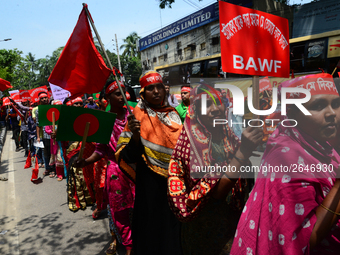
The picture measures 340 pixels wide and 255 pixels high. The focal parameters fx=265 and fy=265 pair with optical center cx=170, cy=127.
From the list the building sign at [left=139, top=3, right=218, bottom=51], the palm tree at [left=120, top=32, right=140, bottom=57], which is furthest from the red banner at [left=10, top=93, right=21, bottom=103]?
the palm tree at [left=120, top=32, right=140, bottom=57]

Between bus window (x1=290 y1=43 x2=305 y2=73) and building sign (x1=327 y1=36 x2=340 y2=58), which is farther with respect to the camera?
bus window (x1=290 y1=43 x2=305 y2=73)

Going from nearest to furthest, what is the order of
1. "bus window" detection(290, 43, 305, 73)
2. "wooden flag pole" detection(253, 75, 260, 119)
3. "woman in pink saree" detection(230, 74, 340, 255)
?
"woman in pink saree" detection(230, 74, 340, 255) < "wooden flag pole" detection(253, 75, 260, 119) < "bus window" detection(290, 43, 305, 73)

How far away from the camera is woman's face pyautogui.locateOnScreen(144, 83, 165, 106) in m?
2.37

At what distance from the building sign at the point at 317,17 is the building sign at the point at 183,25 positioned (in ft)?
27.0

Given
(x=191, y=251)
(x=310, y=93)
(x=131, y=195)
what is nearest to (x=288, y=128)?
(x=310, y=93)

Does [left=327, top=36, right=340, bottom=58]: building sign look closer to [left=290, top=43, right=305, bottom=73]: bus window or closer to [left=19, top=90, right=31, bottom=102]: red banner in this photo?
[left=290, top=43, right=305, bottom=73]: bus window

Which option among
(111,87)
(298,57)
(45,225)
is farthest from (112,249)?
(298,57)

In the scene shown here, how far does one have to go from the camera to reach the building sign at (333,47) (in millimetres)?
8641

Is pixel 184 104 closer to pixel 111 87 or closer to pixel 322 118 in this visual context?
pixel 111 87

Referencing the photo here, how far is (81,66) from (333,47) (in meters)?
9.05

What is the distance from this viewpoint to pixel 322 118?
1.27 meters

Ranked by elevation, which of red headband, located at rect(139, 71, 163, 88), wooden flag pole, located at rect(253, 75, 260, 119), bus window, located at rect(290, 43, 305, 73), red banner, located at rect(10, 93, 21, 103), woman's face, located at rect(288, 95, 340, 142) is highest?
bus window, located at rect(290, 43, 305, 73)

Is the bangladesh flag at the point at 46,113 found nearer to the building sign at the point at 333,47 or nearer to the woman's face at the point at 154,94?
the woman's face at the point at 154,94

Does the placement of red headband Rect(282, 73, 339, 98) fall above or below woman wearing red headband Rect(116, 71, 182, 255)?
above
